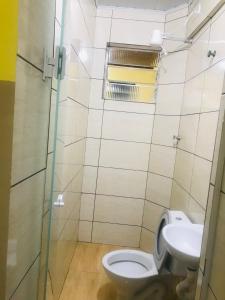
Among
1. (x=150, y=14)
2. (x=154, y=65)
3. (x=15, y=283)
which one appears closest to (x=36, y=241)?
(x=15, y=283)

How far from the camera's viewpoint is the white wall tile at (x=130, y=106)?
8.43 ft

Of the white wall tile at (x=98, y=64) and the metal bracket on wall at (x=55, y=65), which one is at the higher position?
the white wall tile at (x=98, y=64)

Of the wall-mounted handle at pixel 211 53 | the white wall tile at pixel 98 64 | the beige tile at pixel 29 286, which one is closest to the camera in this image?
the beige tile at pixel 29 286

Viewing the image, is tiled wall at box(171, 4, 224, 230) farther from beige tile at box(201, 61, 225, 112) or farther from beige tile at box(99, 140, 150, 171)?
beige tile at box(99, 140, 150, 171)

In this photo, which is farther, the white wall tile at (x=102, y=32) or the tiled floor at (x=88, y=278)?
the white wall tile at (x=102, y=32)

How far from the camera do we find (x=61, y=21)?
38.3 inches

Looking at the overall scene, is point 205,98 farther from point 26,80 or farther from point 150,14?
point 26,80

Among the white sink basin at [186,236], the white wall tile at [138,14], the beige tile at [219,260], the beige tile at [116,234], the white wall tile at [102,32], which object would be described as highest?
the white wall tile at [138,14]

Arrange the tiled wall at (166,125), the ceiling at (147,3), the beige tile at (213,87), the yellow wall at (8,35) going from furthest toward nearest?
the tiled wall at (166,125), the ceiling at (147,3), the beige tile at (213,87), the yellow wall at (8,35)

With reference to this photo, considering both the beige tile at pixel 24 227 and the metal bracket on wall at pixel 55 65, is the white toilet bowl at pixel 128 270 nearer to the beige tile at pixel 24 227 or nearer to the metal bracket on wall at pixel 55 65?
the beige tile at pixel 24 227

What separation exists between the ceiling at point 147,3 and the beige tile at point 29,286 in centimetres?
223

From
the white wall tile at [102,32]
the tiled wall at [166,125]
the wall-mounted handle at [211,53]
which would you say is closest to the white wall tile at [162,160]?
the tiled wall at [166,125]

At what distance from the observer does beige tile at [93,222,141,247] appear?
8.95ft

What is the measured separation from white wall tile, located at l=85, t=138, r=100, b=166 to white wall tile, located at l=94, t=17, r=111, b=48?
918 millimetres
